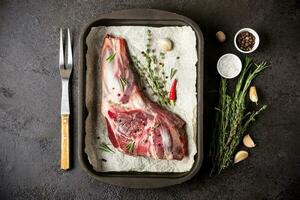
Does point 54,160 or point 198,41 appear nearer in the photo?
point 198,41

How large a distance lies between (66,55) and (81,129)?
0.47m

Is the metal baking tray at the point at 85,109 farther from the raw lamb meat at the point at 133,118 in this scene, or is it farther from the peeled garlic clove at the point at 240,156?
the peeled garlic clove at the point at 240,156

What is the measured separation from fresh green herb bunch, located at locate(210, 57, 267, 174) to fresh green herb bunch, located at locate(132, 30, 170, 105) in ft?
1.09

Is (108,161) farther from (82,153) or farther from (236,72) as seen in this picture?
(236,72)

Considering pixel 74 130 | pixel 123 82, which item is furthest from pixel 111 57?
pixel 74 130

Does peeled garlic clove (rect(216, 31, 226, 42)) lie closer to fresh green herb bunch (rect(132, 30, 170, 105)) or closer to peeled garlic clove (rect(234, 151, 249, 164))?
fresh green herb bunch (rect(132, 30, 170, 105))

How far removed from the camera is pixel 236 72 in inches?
97.9

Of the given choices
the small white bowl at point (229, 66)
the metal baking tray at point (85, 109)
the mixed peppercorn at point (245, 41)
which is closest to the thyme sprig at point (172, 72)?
the metal baking tray at point (85, 109)

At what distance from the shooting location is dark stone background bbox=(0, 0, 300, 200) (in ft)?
8.35

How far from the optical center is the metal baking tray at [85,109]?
92.7 inches

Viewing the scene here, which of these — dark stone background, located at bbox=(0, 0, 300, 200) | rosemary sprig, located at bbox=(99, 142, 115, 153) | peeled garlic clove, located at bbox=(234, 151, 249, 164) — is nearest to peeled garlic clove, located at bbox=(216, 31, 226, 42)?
dark stone background, located at bbox=(0, 0, 300, 200)

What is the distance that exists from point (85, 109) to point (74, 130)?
0.20 meters

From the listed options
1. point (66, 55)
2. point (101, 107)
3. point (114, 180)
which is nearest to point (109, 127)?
point (101, 107)

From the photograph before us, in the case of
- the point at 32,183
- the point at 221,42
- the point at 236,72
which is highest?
the point at 221,42
